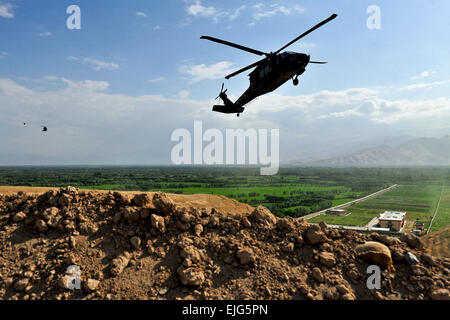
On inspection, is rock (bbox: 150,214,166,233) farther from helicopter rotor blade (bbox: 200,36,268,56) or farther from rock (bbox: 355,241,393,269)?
helicopter rotor blade (bbox: 200,36,268,56)

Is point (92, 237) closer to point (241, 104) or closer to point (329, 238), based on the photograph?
point (329, 238)

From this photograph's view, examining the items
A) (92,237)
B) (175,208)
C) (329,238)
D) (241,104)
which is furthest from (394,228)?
(92,237)

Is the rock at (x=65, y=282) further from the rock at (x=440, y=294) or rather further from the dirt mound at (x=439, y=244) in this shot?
the dirt mound at (x=439, y=244)

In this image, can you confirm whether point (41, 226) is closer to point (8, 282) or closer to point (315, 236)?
point (8, 282)

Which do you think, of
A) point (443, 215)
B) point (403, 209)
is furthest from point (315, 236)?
point (443, 215)
